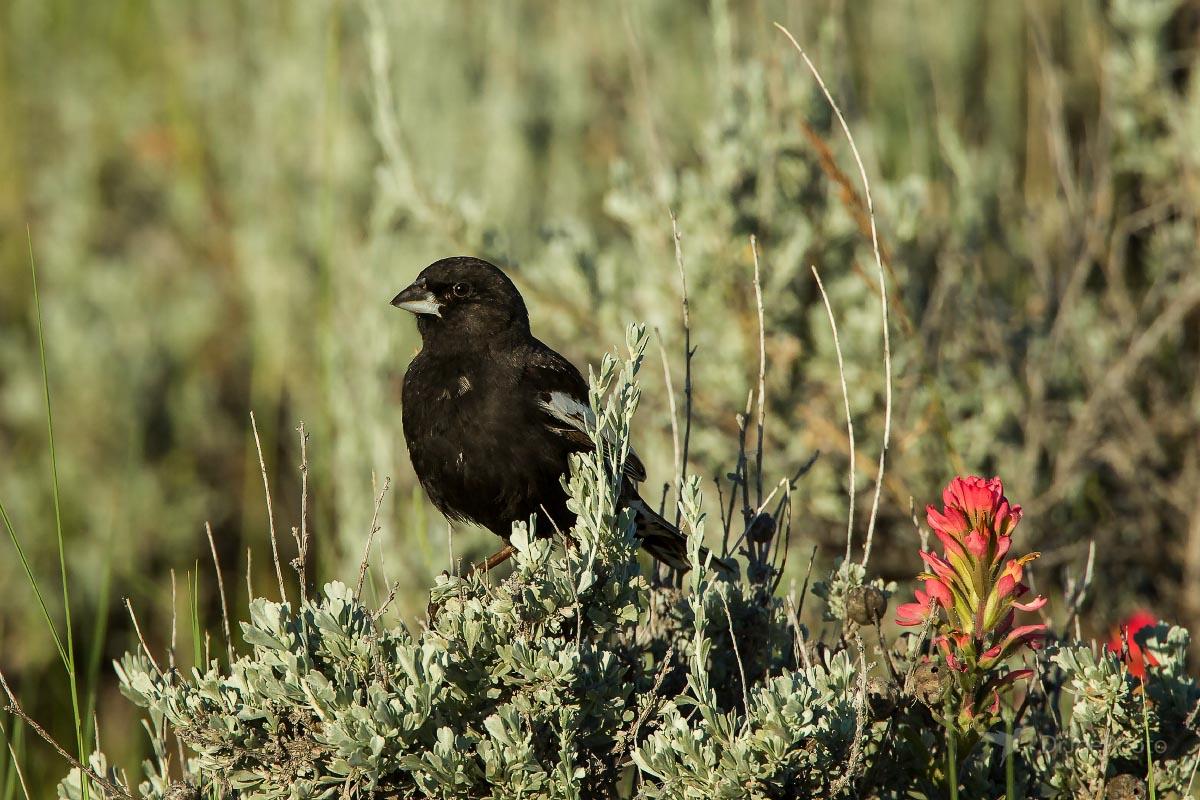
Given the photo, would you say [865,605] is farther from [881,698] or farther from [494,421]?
[494,421]

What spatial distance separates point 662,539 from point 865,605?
0.87m

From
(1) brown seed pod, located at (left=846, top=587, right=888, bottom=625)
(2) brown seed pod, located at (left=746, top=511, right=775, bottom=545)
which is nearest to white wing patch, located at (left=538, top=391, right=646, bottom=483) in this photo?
(2) brown seed pod, located at (left=746, top=511, right=775, bottom=545)

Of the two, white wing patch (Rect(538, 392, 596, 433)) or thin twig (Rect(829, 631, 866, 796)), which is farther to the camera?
white wing patch (Rect(538, 392, 596, 433))

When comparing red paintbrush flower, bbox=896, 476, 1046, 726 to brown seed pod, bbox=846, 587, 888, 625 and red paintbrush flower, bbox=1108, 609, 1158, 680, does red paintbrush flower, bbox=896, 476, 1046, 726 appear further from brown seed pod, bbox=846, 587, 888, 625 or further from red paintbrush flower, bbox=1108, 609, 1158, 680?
red paintbrush flower, bbox=1108, 609, 1158, 680

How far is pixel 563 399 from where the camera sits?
3.36 metres

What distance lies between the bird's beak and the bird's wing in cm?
30

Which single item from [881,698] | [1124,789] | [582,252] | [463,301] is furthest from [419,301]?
[1124,789]

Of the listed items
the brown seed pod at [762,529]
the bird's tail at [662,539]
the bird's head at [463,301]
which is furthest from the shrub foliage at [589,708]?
the bird's head at [463,301]

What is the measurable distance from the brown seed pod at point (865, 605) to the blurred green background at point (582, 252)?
1000mm

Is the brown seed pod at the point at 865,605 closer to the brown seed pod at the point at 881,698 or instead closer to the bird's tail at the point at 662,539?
the brown seed pod at the point at 881,698

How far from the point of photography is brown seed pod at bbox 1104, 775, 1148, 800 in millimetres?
2396

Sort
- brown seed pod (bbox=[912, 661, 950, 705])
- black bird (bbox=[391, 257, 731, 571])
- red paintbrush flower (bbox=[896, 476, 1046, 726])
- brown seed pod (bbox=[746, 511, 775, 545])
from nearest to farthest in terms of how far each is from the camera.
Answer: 1. red paintbrush flower (bbox=[896, 476, 1046, 726])
2. brown seed pod (bbox=[912, 661, 950, 705])
3. brown seed pod (bbox=[746, 511, 775, 545])
4. black bird (bbox=[391, 257, 731, 571])

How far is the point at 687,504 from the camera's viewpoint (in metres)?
2.14

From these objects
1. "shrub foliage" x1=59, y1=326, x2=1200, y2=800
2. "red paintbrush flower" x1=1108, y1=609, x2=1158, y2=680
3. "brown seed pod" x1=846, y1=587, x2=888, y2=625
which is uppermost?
"red paintbrush flower" x1=1108, y1=609, x2=1158, y2=680
